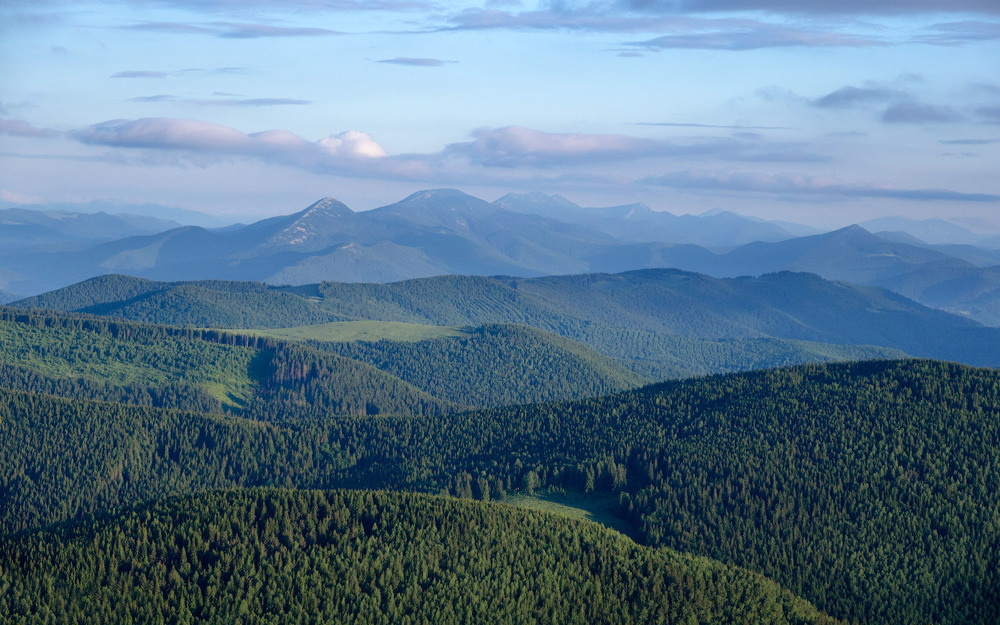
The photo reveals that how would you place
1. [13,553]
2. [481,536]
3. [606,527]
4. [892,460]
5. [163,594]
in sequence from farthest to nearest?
[892,460], [606,527], [481,536], [13,553], [163,594]

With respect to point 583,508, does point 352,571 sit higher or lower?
higher

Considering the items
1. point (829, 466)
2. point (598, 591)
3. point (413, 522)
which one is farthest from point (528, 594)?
point (829, 466)

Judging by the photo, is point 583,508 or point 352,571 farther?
point 583,508

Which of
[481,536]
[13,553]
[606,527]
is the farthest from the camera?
[606,527]

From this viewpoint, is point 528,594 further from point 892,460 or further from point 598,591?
point 892,460

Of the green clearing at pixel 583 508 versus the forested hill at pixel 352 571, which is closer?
the forested hill at pixel 352 571

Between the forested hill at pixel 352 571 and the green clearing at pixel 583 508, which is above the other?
the forested hill at pixel 352 571

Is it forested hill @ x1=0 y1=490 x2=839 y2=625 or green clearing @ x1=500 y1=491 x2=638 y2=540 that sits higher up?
forested hill @ x1=0 y1=490 x2=839 y2=625

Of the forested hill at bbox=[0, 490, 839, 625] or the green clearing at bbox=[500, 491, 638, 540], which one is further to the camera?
the green clearing at bbox=[500, 491, 638, 540]
